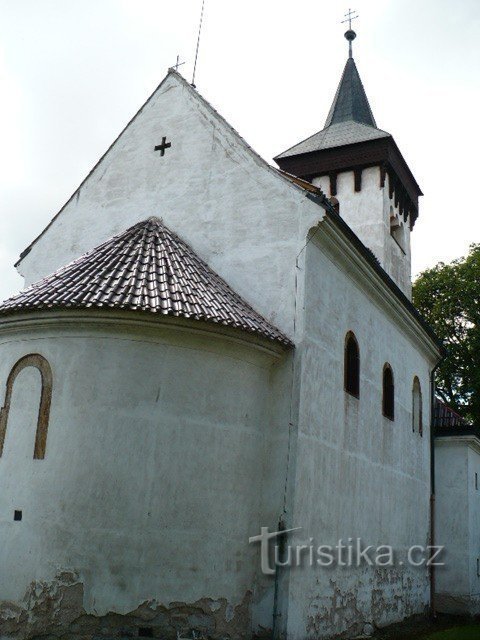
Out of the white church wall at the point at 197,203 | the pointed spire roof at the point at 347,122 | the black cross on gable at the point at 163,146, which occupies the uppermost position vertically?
the pointed spire roof at the point at 347,122

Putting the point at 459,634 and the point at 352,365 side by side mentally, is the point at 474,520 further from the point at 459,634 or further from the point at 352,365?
the point at 352,365

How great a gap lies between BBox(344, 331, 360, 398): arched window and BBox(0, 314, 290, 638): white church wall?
313cm

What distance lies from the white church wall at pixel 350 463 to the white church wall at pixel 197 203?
630 millimetres

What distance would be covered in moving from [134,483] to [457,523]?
12.3 metres

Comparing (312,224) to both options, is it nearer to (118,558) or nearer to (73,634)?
(118,558)

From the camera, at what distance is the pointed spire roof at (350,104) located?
22.8m

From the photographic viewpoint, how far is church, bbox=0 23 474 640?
8852mm

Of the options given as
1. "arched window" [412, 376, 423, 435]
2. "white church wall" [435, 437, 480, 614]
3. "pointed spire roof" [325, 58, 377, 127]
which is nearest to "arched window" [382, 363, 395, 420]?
"arched window" [412, 376, 423, 435]

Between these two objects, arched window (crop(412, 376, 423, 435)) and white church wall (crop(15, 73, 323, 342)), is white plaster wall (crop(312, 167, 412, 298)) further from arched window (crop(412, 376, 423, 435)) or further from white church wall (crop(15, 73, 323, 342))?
white church wall (crop(15, 73, 323, 342))

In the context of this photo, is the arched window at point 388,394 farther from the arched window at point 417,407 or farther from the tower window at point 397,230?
the tower window at point 397,230

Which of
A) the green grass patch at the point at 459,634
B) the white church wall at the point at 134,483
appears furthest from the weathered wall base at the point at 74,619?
the green grass patch at the point at 459,634

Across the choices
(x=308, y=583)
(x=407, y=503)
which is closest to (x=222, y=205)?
(x=308, y=583)

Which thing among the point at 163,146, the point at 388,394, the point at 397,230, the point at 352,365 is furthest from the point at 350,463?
the point at 397,230

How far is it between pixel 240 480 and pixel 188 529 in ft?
3.59
